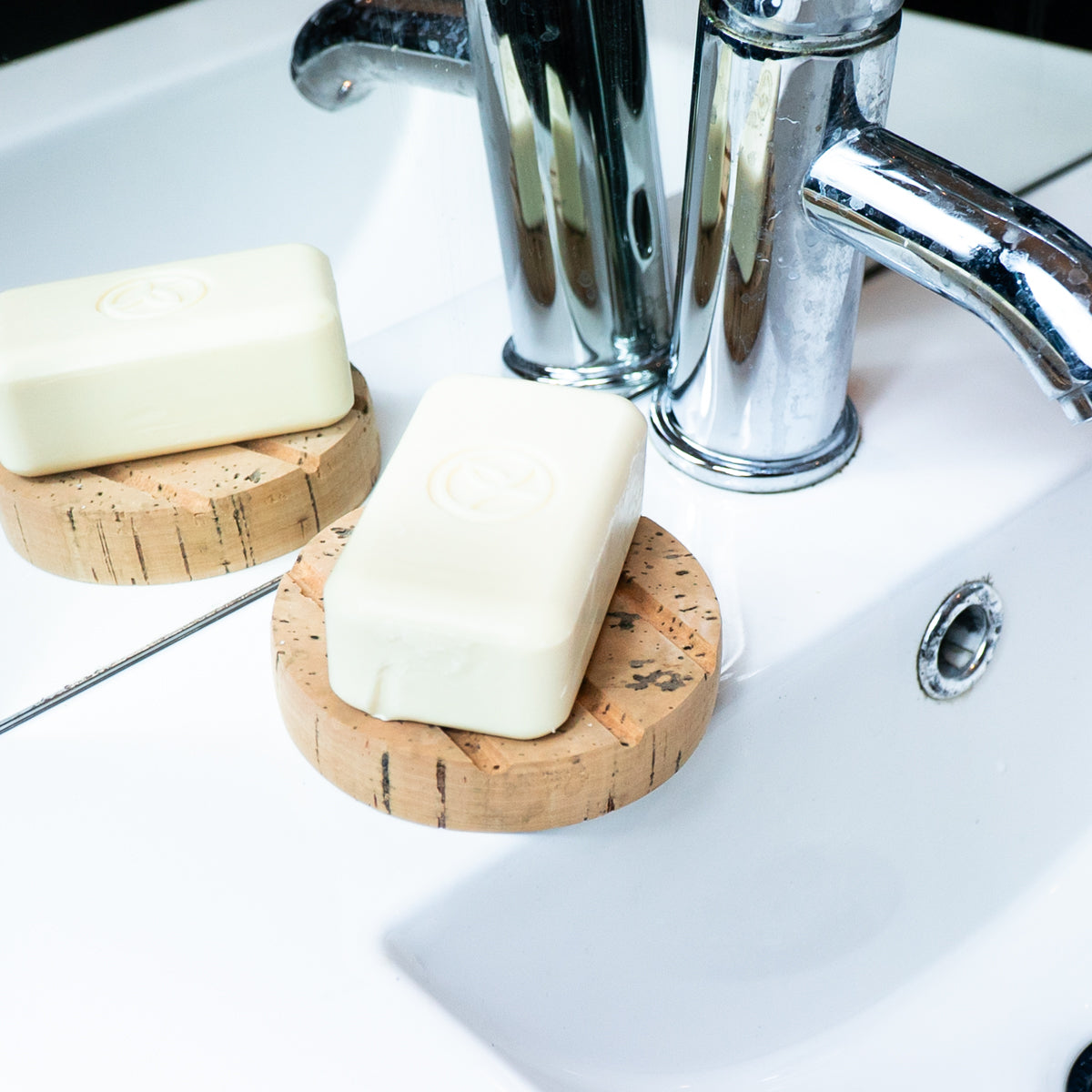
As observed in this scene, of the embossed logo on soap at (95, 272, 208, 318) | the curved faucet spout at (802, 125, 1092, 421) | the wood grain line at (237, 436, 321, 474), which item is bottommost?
the wood grain line at (237, 436, 321, 474)

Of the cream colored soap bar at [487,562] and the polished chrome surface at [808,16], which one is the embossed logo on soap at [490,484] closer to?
the cream colored soap bar at [487,562]

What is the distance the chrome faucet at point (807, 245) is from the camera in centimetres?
30

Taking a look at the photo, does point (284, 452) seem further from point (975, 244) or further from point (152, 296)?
point (975, 244)

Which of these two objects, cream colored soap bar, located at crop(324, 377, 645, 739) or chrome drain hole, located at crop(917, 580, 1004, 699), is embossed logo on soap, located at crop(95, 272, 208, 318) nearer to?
cream colored soap bar, located at crop(324, 377, 645, 739)

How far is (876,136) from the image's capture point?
Answer: 32 centimetres

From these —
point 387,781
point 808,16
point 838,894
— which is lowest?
point 838,894

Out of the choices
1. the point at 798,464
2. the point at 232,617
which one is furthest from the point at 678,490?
the point at 232,617

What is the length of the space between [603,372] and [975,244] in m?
0.15

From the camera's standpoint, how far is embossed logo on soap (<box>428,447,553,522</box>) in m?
0.28

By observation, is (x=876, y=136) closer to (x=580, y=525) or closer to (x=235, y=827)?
(x=580, y=525)

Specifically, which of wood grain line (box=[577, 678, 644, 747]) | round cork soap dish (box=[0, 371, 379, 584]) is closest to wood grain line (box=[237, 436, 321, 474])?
round cork soap dish (box=[0, 371, 379, 584])

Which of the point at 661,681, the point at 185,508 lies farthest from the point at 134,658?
the point at 661,681

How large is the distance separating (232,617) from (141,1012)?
12cm

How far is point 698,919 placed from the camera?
34 cm
